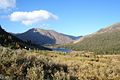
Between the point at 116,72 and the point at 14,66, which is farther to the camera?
the point at 116,72

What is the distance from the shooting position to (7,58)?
17.7 m

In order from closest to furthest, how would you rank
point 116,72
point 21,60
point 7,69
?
point 7,69 → point 21,60 → point 116,72

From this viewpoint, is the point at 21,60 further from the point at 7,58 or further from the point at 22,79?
the point at 22,79

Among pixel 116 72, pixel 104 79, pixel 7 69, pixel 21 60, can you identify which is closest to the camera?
pixel 7 69

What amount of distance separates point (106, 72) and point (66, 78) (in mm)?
9287

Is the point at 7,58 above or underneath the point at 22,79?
above

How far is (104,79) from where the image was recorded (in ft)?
79.4

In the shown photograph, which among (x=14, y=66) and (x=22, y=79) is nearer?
(x=22, y=79)

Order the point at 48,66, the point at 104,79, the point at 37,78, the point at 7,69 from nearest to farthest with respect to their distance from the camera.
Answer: the point at 37,78, the point at 7,69, the point at 48,66, the point at 104,79

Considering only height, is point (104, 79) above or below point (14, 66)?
below

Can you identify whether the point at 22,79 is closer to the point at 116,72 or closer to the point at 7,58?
the point at 7,58

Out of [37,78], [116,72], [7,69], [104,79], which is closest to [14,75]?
[7,69]

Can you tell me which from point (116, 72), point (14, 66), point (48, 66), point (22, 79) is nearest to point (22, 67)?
point (14, 66)

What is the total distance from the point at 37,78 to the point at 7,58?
306 centimetres
